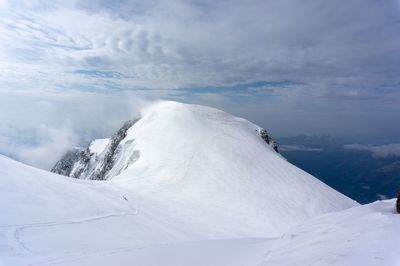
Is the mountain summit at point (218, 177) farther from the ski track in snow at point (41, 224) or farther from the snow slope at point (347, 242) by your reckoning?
the snow slope at point (347, 242)

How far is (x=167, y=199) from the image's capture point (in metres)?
31.4

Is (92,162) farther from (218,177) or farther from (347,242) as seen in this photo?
(347,242)

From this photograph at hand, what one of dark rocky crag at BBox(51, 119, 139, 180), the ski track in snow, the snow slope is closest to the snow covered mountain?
the ski track in snow

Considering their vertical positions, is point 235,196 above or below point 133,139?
below

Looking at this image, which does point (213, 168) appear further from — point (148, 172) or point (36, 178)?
point (36, 178)

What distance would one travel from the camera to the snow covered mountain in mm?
12859

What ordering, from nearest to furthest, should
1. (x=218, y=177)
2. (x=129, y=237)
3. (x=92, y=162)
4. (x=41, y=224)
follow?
(x=41, y=224), (x=129, y=237), (x=218, y=177), (x=92, y=162)

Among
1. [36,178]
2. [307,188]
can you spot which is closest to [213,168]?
[307,188]

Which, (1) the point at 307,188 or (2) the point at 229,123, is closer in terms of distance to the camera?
(1) the point at 307,188

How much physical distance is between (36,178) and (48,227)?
686cm

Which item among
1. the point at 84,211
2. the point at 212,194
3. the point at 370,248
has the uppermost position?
the point at 370,248

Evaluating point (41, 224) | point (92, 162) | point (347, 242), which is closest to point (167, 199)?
point (41, 224)

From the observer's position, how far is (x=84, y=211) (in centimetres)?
1772

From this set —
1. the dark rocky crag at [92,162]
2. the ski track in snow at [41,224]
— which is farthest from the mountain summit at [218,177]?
the dark rocky crag at [92,162]
